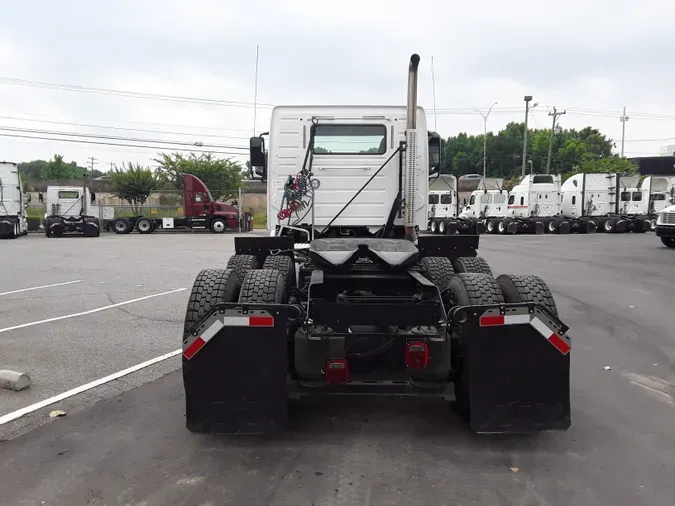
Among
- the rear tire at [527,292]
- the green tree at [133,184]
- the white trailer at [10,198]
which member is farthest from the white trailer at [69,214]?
the rear tire at [527,292]

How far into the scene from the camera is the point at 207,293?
395 cm

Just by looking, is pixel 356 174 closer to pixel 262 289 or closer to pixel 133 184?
pixel 262 289

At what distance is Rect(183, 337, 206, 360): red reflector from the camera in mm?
3410

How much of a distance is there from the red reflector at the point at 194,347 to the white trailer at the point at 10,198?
86.6ft

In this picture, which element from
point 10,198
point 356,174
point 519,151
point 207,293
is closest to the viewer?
point 207,293

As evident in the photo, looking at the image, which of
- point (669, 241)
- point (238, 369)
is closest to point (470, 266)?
point (238, 369)

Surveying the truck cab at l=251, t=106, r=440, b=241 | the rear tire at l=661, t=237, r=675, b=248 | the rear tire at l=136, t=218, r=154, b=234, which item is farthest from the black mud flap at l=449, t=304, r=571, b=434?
the rear tire at l=136, t=218, r=154, b=234

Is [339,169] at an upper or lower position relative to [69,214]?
upper

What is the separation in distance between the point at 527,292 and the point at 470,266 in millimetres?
1519

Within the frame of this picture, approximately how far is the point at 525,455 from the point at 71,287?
9.57 m

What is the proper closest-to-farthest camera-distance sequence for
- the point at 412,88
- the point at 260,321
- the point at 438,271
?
1. the point at 260,321
2. the point at 438,271
3. the point at 412,88

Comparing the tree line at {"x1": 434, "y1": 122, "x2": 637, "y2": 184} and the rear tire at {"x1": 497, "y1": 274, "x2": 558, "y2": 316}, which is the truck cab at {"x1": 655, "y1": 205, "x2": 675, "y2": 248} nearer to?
the rear tire at {"x1": 497, "y1": 274, "x2": 558, "y2": 316}

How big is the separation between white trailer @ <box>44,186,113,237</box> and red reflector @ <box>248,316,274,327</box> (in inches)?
1106

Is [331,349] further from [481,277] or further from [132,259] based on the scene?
[132,259]
